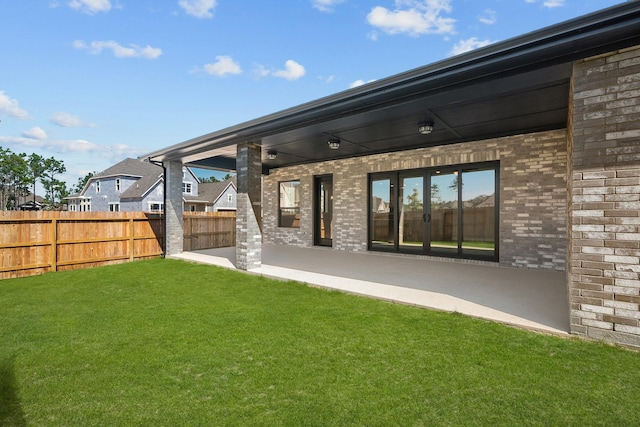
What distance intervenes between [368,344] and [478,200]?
5729mm

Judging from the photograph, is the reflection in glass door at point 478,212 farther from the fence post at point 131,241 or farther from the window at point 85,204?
the window at point 85,204

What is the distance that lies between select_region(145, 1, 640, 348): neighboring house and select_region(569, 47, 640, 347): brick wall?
0.01 metres

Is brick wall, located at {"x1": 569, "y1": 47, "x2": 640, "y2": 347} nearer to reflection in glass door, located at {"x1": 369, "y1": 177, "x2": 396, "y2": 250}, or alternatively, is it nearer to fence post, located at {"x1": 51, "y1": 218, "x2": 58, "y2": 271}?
reflection in glass door, located at {"x1": 369, "y1": 177, "x2": 396, "y2": 250}

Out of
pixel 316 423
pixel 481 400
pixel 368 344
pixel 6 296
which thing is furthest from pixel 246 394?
pixel 6 296

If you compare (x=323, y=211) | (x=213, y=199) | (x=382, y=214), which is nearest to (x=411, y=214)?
(x=382, y=214)

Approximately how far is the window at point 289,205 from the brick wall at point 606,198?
8628mm

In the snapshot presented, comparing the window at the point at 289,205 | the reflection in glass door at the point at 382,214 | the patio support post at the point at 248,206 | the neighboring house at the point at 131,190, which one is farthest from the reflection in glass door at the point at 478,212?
the neighboring house at the point at 131,190

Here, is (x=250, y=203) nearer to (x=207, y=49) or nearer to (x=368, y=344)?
(x=368, y=344)

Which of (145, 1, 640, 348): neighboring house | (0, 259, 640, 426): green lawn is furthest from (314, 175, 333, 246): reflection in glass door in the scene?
(0, 259, 640, 426): green lawn

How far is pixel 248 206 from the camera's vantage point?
6578mm

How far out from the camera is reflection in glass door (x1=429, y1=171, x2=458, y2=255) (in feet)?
24.8

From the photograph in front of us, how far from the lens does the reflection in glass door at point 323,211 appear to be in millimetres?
10219

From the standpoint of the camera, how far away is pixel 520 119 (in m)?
5.57

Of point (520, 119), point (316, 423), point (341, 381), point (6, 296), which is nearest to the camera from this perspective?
point (316, 423)
